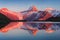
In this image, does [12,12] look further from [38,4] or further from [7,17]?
[38,4]

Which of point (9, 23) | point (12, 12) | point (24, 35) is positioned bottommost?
point (24, 35)

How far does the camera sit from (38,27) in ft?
7.34

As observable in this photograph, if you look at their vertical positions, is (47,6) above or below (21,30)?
above

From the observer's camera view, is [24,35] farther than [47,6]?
No

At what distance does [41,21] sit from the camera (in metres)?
2.28

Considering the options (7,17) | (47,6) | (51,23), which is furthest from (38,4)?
(7,17)

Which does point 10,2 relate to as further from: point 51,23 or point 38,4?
point 51,23

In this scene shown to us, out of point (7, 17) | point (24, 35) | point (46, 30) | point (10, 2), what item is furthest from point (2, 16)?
point (46, 30)

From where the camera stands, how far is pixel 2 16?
2273 mm

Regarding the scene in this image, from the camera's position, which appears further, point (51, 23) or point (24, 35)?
point (51, 23)

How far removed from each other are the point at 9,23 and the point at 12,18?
0.10 metres

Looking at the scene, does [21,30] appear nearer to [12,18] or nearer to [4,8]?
[12,18]

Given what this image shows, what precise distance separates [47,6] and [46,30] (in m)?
0.35

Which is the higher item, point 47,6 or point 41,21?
point 47,6
